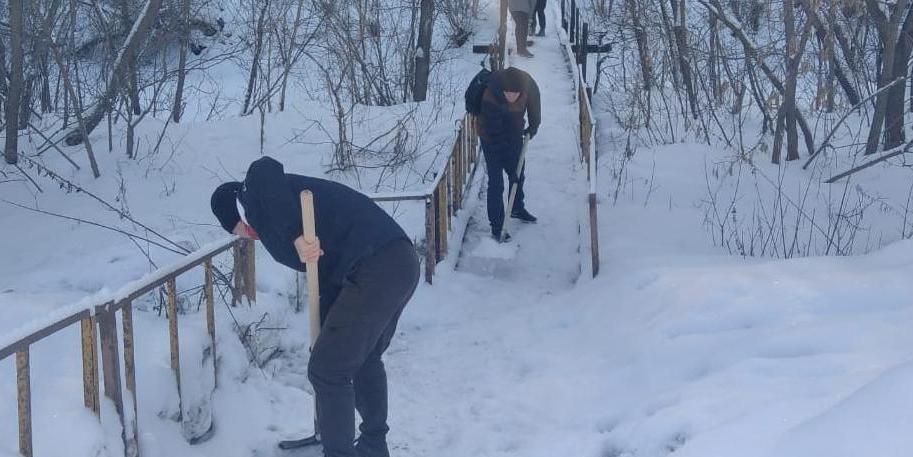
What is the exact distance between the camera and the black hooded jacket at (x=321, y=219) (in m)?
3.53

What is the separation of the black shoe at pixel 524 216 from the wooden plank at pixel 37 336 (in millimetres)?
5248

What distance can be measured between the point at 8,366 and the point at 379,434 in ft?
4.94

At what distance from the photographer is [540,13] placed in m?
17.4

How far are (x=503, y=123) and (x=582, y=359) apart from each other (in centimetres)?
279

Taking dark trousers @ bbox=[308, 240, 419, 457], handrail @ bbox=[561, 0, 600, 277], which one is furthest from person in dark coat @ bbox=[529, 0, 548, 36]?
dark trousers @ bbox=[308, 240, 419, 457]

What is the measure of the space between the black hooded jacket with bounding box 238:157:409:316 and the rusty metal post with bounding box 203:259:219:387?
0.90 m

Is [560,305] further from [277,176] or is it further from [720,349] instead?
[277,176]

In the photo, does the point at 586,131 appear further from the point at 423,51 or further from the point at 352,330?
the point at 352,330

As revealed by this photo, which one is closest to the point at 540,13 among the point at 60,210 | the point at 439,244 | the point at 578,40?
the point at 578,40

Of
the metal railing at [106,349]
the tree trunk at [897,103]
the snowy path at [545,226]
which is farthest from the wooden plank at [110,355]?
the tree trunk at [897,103]

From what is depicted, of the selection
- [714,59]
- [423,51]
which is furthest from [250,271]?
[423,51]

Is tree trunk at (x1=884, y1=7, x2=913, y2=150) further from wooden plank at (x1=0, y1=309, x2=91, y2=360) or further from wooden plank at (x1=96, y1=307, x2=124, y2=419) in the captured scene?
wooden plank at (x1=0, y1=309, x2=91, y2=360)

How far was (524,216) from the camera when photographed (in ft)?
27.3

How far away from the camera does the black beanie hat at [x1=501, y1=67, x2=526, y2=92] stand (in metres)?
7.54
